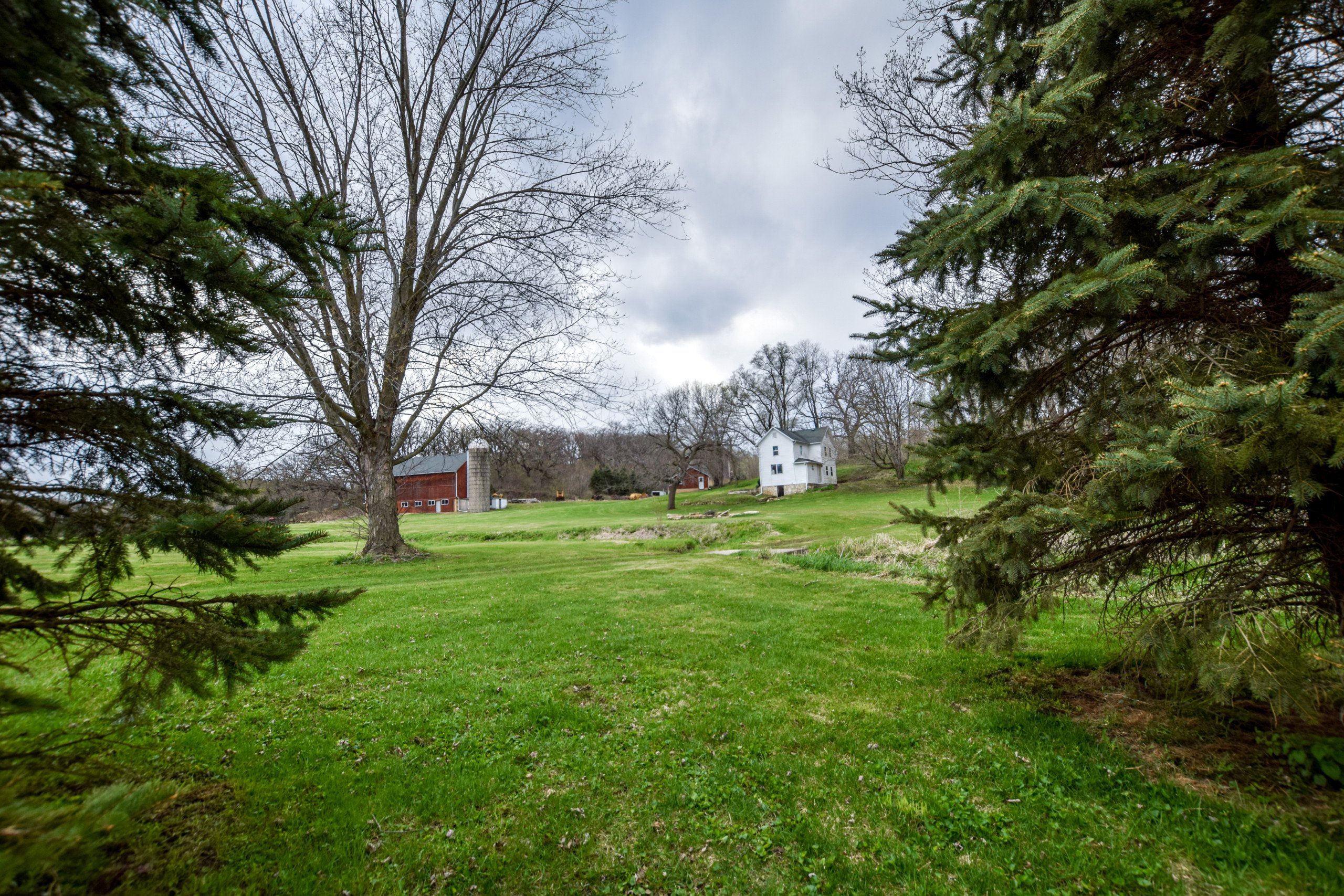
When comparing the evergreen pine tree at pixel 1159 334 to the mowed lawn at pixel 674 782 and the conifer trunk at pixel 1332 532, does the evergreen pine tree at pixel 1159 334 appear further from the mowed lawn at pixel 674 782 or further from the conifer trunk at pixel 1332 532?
the mowed lawn at pixel 674 782

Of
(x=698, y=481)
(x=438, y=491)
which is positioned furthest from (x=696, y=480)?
(x=438, y=491)

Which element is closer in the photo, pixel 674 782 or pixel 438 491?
pixel 674 782

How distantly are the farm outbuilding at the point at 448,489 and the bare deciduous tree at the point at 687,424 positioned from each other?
57.3 feet

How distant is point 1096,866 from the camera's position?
2604 mm

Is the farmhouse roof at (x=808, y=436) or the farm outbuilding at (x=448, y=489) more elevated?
the farmhouse roof at (x=808, y=436)

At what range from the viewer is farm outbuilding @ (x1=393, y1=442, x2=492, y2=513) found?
2037 inches

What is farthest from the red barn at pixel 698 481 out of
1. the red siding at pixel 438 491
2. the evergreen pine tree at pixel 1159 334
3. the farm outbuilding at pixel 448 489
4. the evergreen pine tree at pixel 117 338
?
the evergreen pine tree at pixel 117 338

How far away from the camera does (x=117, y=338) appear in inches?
110

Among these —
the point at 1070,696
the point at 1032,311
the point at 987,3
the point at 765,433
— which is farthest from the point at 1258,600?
the point at 765,433

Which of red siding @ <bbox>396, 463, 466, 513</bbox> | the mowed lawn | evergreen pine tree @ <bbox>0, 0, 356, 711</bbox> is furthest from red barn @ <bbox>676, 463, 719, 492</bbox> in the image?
evergreen pine tree @ <bbox>0, 0, 356, 711</bbox>

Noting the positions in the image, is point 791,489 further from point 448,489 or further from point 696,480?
point 448,489

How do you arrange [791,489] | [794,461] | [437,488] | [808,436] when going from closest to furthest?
[791,489]
[794,461]
[808,436]
[437,488]

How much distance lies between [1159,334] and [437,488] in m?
56.9

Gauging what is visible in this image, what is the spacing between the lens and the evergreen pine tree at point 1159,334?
2.61 metres
